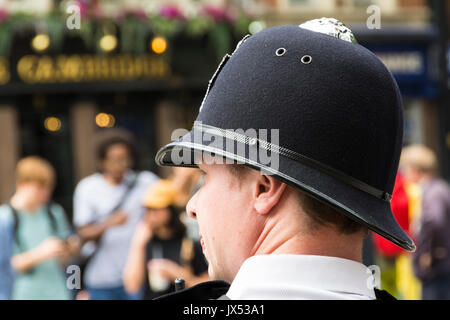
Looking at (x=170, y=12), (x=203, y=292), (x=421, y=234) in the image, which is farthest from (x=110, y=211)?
(x=170, y=12)

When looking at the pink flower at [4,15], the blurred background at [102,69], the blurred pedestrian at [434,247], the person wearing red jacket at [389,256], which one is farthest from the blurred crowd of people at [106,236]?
the pink flower at [4,15]

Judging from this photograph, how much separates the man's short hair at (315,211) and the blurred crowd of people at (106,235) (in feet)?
11.1

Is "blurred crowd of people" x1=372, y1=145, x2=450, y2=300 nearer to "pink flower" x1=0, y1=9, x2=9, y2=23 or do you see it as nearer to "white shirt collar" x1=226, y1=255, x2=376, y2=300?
"white shirt collar" x1=226, y1=255, x2=376, y2=300

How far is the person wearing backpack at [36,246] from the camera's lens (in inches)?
191

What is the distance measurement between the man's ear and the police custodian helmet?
0.02m

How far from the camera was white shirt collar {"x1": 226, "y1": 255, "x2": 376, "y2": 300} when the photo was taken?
1104mm

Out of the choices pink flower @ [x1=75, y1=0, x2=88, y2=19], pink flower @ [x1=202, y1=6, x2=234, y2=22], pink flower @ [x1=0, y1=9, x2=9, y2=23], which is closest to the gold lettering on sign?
pink flower @ [x1=0, y1=9, x2=9, y2=23]

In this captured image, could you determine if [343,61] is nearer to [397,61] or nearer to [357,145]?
[357,145]

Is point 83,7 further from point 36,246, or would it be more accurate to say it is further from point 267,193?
point 267,193

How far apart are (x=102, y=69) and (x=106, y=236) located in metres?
7.51

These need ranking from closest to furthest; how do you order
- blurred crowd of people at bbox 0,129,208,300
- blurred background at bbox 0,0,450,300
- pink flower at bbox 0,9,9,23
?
blurred crowd of people at bbox 0,129,208,300, pink flower at bbox 0,9,9,23, blurred background at bbox 0,0,450,300

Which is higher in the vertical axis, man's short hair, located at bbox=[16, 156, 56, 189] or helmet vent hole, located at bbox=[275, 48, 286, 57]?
helmet vent hole, located at bbox=[275, 48, 286, 57]

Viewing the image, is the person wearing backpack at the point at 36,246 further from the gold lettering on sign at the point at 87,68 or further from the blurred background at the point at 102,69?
the gold lettering on sign at the point at 87,68
